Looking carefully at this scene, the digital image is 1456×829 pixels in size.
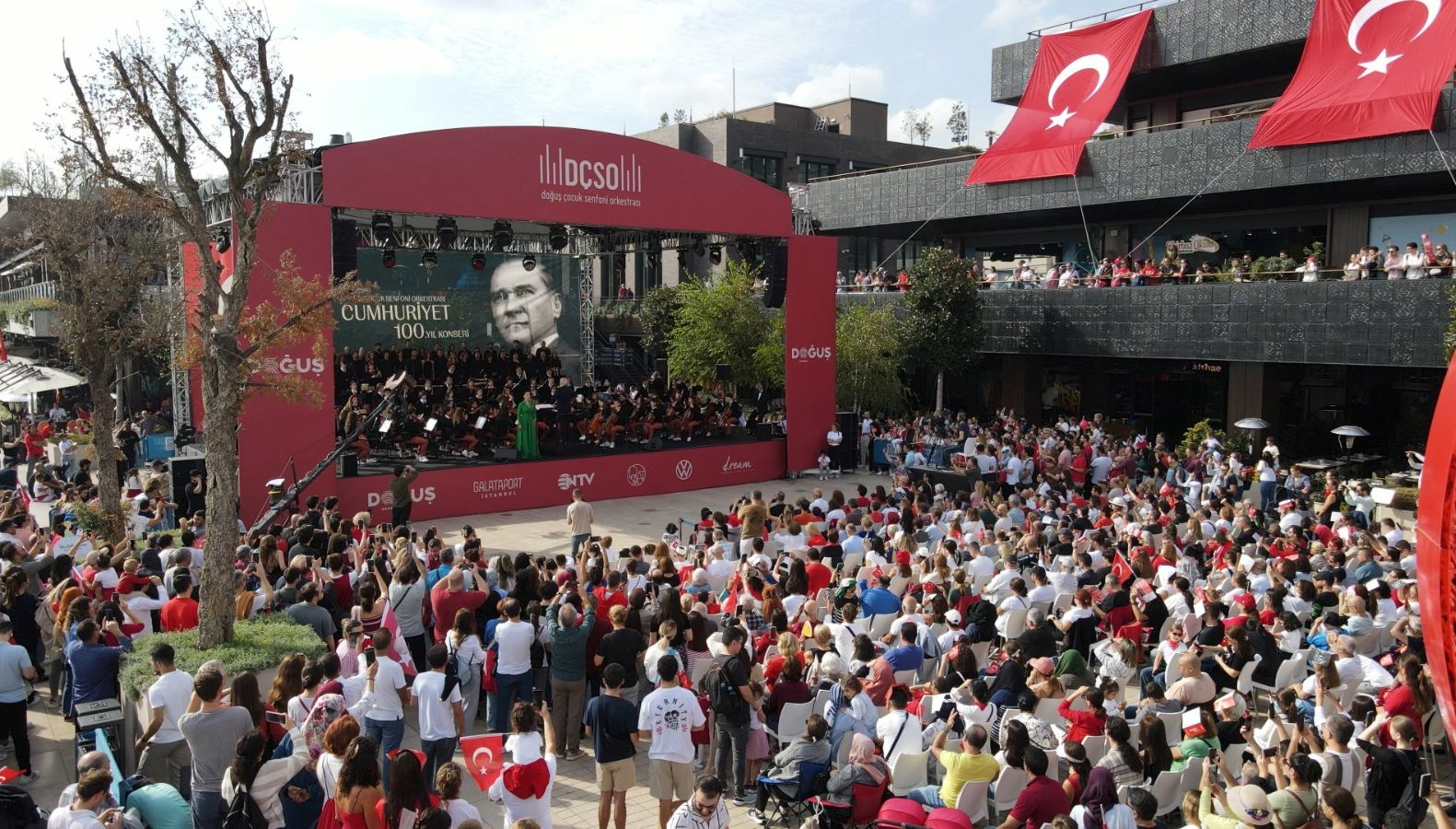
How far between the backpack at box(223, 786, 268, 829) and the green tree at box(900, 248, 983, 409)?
22.6 m

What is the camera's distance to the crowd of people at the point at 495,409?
1983cm

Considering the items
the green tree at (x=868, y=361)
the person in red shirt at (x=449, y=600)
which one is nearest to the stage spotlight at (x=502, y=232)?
the green tree at (x=868, y=361)

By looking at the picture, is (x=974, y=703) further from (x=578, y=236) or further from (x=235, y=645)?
(x=578, y=236)

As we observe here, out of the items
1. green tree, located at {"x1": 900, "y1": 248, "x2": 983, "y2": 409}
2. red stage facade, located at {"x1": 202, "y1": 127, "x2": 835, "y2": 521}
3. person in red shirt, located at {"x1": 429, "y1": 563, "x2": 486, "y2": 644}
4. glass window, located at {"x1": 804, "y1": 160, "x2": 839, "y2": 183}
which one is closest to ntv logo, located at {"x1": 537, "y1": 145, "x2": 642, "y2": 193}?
red stage facade, located at {"x1": 202, "y1": 127, "x2": 835, "y2": 521}

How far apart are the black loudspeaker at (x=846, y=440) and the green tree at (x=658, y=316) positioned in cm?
1145

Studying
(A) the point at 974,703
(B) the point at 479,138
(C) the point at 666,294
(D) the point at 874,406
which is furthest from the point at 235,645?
(C) the point at 666,294

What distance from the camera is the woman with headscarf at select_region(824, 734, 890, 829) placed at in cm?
652

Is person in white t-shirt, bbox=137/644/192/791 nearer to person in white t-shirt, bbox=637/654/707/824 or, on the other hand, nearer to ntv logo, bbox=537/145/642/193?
person in white t-shirt, bbox=637/654/707/824

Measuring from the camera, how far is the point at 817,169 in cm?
4484

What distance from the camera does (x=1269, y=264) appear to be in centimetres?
2245

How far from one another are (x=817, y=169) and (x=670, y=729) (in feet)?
133

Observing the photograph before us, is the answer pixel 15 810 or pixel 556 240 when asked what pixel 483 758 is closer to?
pixel 15 810

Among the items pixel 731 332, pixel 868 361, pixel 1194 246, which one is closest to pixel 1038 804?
pixel 868 361

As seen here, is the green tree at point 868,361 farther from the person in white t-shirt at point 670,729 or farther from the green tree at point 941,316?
the person in white t-shirt at point 670,729
